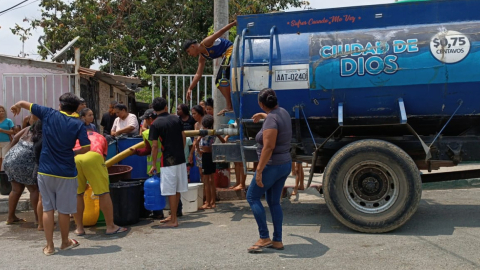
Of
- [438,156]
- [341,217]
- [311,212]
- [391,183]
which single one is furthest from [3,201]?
[438,156]

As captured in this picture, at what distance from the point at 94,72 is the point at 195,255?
7.61 m

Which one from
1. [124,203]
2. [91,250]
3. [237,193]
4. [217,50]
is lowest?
[91,250]

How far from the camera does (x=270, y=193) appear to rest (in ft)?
17.3

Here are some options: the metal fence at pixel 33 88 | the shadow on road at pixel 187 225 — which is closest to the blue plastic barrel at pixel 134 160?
the metal fence at pixel 33 88

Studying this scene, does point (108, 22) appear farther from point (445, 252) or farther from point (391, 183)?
point (445, 252)

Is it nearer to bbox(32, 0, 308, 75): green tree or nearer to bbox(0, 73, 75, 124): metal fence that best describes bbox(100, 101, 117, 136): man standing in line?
bbox(0, 73, 75, 124): metal fence

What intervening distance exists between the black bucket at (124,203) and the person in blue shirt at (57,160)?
44.9 inches

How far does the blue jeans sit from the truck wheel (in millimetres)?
932

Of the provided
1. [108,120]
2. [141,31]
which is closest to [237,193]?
[108,120]

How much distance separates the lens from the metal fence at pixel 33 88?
9.75m

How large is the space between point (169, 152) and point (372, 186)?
2.70 m

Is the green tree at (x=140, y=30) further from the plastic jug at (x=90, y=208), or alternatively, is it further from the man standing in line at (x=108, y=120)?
the plastic jug at (x=90, y=208)

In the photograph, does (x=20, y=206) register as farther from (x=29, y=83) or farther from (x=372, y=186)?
(x=372, y=186)

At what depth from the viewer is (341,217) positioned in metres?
5.86
